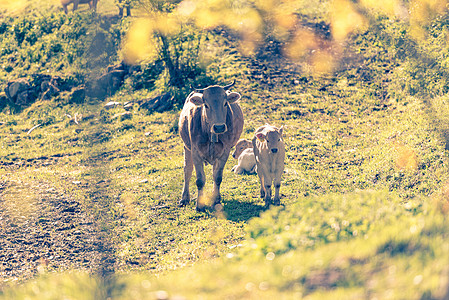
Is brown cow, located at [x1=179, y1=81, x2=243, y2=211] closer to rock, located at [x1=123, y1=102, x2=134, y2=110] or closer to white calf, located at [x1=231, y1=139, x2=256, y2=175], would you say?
white calf, located at [x1=231, y1=139, x2=256, y2=175]

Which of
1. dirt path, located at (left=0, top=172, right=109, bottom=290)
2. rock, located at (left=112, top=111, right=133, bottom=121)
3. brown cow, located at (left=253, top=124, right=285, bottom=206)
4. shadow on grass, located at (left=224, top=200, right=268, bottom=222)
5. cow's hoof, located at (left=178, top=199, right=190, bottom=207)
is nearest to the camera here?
dirt path, located at (left=0, top=172, right=109, bottom=290)

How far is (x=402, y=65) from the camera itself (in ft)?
71.7

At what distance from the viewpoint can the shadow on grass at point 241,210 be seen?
11.8 meters

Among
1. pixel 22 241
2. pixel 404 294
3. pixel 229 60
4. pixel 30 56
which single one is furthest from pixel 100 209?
pixel 30 56

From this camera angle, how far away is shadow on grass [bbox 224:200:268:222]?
11.8 m

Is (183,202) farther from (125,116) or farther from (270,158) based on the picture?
(125,116)

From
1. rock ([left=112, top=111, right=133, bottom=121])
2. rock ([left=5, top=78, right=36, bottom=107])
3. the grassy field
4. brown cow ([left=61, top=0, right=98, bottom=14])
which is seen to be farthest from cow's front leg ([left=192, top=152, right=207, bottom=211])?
brown cow ([left=61, top=0, right=98, bottom=14])

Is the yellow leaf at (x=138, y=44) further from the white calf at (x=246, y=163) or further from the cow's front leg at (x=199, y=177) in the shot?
the cow's front leg at (x=199, y=177)

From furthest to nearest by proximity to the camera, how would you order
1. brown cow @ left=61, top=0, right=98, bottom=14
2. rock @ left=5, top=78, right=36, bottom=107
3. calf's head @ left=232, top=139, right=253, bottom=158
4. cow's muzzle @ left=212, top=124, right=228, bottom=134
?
brown cow @ left=61, top=0, right=98, bottom=14
rock @ left=5, top=78, right=36, bottom=107
calf's head @ left=232, top=139, right=253, bottom=158
cow's muzzle @ left=212, top=124, right=228, bottom=134

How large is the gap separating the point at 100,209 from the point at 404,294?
10124 millimetres

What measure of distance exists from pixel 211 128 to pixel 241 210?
2.08m

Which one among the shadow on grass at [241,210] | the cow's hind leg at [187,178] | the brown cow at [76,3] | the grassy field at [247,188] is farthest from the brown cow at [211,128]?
the brown cow at [76,3]

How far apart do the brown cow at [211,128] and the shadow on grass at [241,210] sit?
0.39 m

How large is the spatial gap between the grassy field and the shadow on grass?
0.24 ft
